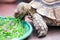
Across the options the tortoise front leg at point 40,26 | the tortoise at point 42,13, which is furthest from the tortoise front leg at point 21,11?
the tortoise front leg at point 40,26

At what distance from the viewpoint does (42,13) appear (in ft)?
4.70

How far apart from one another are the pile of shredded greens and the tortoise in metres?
0.09

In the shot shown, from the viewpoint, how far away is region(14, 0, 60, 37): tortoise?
136cm

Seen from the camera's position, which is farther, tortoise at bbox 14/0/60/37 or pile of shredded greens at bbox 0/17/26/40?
tortoise at bbox 14/0/60/37

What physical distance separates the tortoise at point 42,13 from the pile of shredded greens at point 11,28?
9 centimetres

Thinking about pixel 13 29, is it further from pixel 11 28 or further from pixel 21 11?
pixel 21 11

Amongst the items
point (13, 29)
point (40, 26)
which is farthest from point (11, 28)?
point (40, 26)

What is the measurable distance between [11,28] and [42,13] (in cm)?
30

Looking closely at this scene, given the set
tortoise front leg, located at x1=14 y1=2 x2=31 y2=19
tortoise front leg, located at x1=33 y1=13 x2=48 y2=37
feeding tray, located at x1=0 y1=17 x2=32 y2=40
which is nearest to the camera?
feeding tray, located at x1=0 y1=17 x2=32 y2=40

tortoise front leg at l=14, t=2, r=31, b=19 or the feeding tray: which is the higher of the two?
tortoise front leg at l=14, t=2, r=31, b=19

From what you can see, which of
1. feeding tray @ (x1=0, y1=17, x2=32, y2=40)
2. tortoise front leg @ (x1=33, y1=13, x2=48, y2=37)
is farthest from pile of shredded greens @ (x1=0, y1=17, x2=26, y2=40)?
tortoise front leg @ (x1=33, y1=13, x2=48, y2=37)

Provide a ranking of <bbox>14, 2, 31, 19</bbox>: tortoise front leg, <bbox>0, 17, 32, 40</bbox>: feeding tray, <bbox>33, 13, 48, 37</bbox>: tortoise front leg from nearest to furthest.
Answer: <bbox>0, 17, 32, 40</bbox>: feeding tray
<bbox>33, 13, 48, 37</bbox>: tortoise front leg
<bbox>14, 2, 31, 19</bbox>: tortoise front leg

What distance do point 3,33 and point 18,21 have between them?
0.90 ft

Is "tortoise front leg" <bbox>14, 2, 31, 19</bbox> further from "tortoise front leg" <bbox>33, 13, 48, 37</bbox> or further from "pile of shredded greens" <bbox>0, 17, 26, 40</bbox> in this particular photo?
"tortoise front leg" <bbox>33, 13, 48, 37</bbox>
